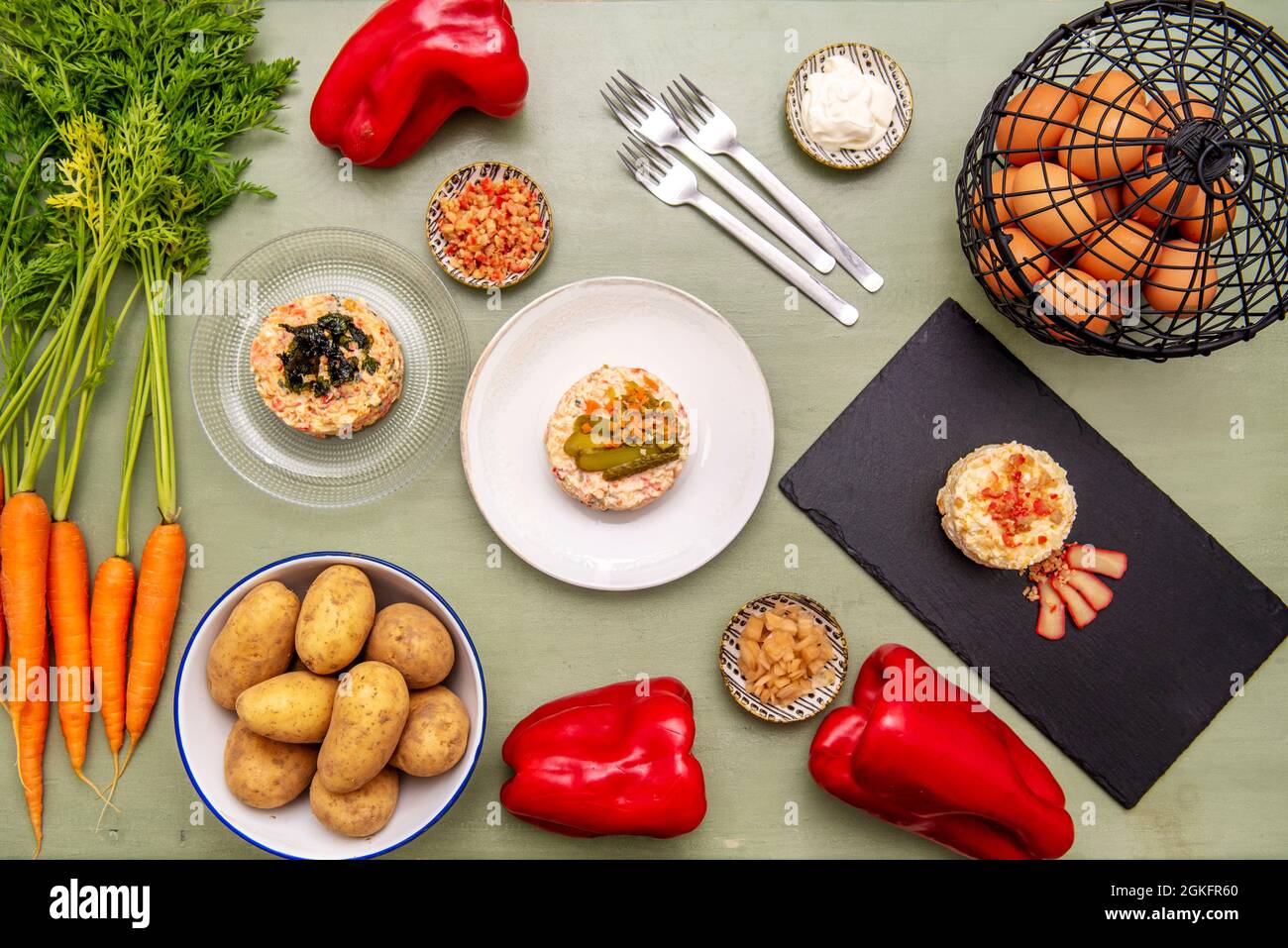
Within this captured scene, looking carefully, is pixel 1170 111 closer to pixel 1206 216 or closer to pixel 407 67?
pixel 1206 216

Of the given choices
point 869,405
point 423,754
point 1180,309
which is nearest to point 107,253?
point 423,754

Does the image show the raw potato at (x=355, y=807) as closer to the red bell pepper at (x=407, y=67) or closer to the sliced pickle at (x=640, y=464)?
the sliced pickle at (x=640, y=464)

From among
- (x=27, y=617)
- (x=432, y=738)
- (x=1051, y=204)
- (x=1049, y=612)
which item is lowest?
(x=432, y=738)

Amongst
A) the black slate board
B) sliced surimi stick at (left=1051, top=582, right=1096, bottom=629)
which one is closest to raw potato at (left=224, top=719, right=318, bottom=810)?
the black slate board

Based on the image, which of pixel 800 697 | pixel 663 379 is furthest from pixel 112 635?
pixel 800 697

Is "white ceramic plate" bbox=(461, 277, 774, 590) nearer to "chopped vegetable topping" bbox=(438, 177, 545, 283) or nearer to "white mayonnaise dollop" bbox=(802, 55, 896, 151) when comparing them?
"chopped vegetable topping" bbox=(438, 177, 545, 283)

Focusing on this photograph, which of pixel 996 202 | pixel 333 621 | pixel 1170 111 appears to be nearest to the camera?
pixel 1170 111
